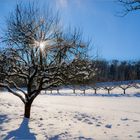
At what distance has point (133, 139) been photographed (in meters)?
9.49

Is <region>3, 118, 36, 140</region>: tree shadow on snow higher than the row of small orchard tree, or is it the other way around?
the row of small orchard tree

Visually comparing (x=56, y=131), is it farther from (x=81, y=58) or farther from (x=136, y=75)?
(x=136, y=75)

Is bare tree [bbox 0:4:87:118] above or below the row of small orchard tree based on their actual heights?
below

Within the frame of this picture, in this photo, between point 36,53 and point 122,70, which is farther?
point 122,70

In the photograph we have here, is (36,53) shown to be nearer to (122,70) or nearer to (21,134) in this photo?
(21,134)

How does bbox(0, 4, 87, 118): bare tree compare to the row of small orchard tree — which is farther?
the row of small orchard tree

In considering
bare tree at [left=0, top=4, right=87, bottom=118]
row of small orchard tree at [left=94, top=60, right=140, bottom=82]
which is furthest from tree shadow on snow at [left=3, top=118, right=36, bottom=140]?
row of small orchard tree at [left=94, top=60, right=140, bottom=82]

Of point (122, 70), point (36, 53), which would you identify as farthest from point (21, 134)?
point (122, 70)

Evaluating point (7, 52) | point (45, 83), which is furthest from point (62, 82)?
point (7, 52)

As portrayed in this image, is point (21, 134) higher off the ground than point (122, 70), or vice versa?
point (122, 70)

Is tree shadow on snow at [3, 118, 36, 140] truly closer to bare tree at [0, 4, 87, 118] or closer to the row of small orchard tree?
bare tree at [0, 4, 87, 118]

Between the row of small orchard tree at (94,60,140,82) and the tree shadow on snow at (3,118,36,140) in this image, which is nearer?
the tree shadow on snow at (3,118,36,140)

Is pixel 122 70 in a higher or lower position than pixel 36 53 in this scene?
higher

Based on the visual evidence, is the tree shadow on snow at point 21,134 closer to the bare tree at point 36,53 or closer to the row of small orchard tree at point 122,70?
the bare tree at point 36,53
